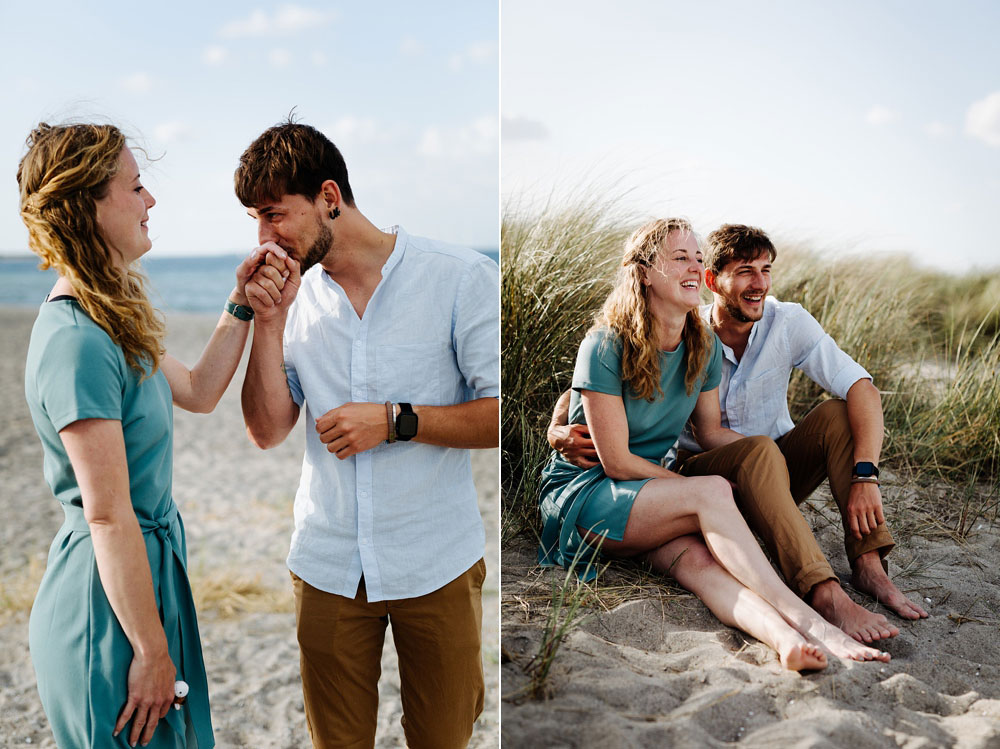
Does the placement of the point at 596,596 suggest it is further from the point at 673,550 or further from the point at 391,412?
the point at 391,412

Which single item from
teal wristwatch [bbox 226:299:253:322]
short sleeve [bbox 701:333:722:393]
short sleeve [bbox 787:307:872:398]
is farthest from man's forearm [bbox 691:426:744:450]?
teal wristwatch [bbox 226:299:253:322]

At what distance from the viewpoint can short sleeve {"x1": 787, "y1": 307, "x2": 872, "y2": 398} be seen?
2.28 m

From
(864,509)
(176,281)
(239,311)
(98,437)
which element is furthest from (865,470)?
(176,281)

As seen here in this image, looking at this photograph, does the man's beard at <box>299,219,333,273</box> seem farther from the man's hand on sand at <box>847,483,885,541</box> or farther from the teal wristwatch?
the man's hand on sand at <box>847,483,885,541</box>

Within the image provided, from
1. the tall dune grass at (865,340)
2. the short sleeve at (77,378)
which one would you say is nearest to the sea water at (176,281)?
the tall dune grass at (865,340)

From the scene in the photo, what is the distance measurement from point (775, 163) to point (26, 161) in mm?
1781

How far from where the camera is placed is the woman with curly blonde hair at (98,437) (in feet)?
4.96

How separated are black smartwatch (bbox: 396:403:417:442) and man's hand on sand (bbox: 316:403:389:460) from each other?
0.03 meters

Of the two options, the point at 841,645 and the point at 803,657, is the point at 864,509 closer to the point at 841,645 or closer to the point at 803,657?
the point at 841,645

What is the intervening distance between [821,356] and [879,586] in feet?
2.04

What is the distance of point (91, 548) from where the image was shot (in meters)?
1.62

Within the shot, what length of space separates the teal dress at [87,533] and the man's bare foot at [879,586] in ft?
5.49

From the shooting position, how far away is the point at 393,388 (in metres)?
1.94

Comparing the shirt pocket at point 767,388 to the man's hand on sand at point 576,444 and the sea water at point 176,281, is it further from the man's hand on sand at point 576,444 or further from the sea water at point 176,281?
the sea water at point 176,281
